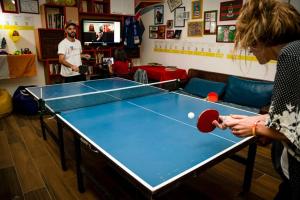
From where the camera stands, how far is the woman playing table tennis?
2.92 feet

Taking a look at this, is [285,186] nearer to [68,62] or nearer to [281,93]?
[281,93]

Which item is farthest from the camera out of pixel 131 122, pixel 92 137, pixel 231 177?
pixel 231 177

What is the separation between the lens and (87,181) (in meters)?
2.66

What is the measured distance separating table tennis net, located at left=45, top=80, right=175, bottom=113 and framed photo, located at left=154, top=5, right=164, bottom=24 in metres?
2.88

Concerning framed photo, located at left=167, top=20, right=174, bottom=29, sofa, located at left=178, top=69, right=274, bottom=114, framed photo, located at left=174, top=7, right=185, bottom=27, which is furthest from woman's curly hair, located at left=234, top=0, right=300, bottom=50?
framed photo, located at left=167, top=20, right=174, bottom=29

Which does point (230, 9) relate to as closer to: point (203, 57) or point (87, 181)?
point (203, 57)

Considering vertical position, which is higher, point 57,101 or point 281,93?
point 281,93

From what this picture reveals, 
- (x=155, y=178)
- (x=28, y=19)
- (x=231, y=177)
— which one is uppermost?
(x=28, y=19)

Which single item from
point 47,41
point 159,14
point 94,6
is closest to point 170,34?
point 159,14

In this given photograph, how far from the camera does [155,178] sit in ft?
4.34

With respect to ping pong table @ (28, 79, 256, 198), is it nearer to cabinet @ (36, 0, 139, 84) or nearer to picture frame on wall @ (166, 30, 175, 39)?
cabinet @ (36, 0, 139, 84)

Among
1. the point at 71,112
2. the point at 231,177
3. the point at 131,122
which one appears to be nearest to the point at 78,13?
the point at 71,112

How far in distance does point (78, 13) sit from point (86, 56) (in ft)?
3.16


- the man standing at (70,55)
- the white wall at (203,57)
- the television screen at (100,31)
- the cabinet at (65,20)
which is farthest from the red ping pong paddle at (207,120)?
the television screen at (100,31)
